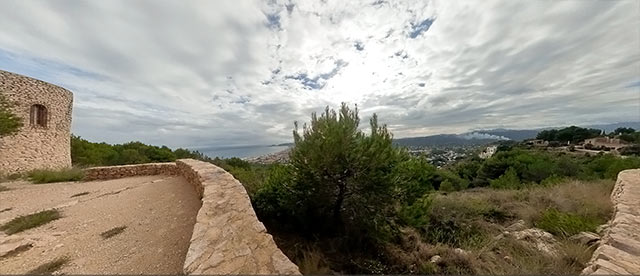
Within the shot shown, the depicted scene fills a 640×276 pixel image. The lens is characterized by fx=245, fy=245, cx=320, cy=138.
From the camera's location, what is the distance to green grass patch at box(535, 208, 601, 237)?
5.11 m

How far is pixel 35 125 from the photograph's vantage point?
9867 millimetres

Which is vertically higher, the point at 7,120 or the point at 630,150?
the point at 7,120

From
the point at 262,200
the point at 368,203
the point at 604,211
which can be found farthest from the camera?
the point at 604,211

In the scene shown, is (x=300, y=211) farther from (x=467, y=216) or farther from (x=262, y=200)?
(x=467, y=216)

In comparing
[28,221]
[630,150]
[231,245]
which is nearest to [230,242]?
[231,245]

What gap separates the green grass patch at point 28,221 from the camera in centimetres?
354

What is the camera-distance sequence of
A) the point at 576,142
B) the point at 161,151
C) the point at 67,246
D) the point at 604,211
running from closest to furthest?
1. the point at 67,246
2. the point at 604,211
3. the point at 161,151
4. the point at 576,142

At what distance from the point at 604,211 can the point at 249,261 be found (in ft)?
28.9

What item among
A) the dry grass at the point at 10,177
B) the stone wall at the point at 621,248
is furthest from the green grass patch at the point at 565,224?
the dry grass at the point at 10,177

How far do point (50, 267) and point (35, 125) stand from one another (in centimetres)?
1151

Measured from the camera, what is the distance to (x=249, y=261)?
6.88ft

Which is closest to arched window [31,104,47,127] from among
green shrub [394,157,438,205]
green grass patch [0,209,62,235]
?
green grass patch [0,209,62,235]

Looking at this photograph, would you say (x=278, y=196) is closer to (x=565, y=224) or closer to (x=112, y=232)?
(x=112, y=232)

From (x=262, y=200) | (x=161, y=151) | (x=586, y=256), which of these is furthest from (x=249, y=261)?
(x=161, y=151)
